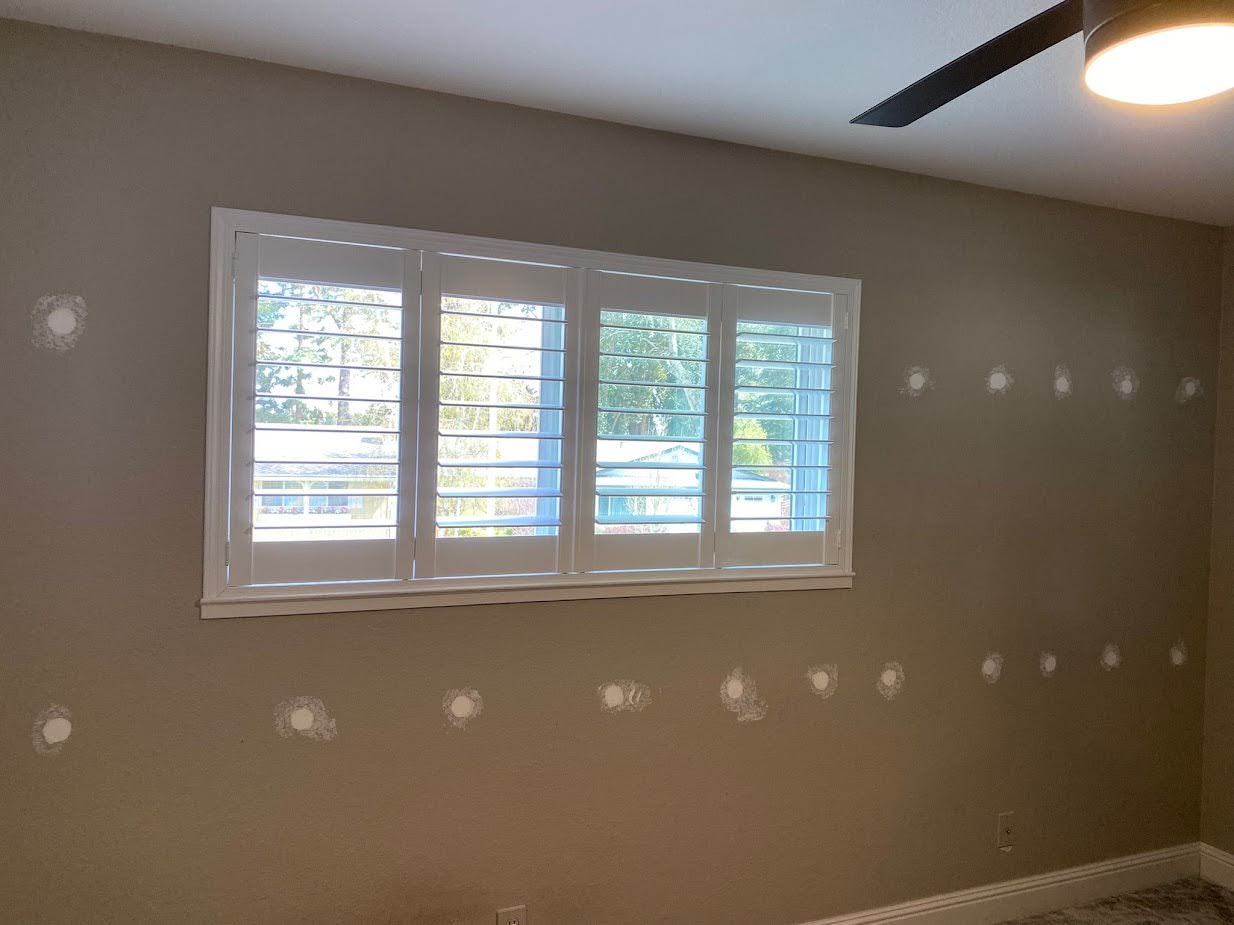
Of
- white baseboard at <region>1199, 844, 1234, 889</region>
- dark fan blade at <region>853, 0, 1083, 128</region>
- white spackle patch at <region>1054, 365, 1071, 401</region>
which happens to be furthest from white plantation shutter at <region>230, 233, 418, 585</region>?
white baseboard at <region>1199, 844, 1234, 889</region>

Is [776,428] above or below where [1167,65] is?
below

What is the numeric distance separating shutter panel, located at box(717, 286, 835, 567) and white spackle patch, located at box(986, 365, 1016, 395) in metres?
0.67

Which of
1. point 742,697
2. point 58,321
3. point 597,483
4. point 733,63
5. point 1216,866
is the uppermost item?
point 733,63

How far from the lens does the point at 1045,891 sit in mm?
3059

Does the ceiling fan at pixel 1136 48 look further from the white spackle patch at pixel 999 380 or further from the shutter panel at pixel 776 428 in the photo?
the white spackle patch at pixel 999 380

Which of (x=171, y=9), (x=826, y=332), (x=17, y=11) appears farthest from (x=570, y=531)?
(x=17, y=11)

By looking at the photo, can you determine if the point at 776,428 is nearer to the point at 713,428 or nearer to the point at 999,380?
the point at 713,428

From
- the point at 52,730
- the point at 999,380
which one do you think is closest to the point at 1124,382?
the point at 999,380

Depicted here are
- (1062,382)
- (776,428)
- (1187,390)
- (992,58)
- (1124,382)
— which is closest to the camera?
(992,58)

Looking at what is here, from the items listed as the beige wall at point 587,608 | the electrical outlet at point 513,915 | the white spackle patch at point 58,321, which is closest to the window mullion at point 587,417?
the beige wall at point 587,608

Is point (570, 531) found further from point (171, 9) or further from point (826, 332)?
point (171, 9)

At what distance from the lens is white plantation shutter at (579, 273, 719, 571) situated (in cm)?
241

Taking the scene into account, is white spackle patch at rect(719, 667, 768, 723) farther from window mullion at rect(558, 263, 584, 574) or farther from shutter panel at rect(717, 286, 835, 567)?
window mullion at rect(558, 263, 584, 574)

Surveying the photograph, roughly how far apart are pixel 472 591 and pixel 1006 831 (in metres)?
2.16
